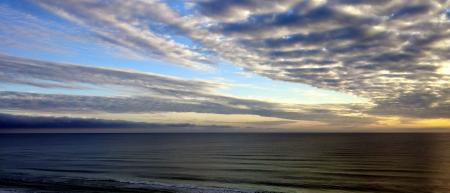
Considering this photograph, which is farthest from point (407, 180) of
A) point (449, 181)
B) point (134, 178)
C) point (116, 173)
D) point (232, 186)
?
point (116, 173)

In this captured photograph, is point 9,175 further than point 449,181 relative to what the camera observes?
Yes

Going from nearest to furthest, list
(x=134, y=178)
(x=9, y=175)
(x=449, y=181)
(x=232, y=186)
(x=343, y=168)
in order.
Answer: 1. (x=232, y=186)
2. (x=449, y=181)
3. (x=134, y=178)
4. (x=9, y=175)
5. (x=343, y=168)

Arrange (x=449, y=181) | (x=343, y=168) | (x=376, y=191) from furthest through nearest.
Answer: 1. (x=343, y=168)
2. (x=449, y=181)
3. (x=376, y=191)

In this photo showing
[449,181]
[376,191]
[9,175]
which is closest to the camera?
[376,191]

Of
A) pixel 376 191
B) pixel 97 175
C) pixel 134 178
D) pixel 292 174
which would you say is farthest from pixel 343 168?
pixel 97 175

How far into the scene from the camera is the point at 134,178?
57.4 m

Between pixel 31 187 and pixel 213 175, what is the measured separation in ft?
88.4

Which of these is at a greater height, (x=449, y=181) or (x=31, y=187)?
(x=449, y=181)

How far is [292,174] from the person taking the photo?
203ft

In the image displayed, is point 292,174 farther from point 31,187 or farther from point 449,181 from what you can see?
point 31,187

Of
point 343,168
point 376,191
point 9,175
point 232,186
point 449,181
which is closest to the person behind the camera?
point 376,191

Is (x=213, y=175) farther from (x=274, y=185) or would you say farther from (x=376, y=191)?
(x=376, y=191)

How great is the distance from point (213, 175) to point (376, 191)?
26.1m

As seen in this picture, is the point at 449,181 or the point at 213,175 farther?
the point at 213,175
